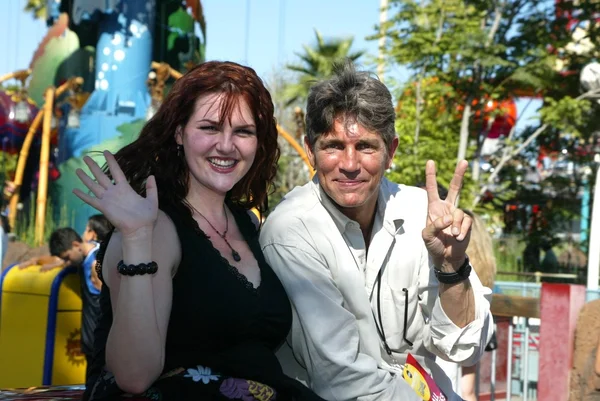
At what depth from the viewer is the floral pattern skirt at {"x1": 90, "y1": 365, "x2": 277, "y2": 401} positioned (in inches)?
91.5

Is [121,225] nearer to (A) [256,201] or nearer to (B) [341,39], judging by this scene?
(A) [256,201]

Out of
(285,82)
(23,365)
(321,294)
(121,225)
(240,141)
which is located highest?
(285,82)

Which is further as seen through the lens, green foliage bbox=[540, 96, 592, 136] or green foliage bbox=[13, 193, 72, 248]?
green foliage bbox=[13, 193, 72, 248]

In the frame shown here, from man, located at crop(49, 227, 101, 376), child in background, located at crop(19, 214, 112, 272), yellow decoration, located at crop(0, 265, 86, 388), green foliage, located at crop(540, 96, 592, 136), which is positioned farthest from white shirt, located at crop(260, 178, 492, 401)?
green foliage, located at crop(540, 96, 592, 136)

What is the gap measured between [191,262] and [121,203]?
0.27 metres

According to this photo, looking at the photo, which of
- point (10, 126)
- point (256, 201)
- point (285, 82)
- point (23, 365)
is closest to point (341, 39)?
point (285, 82)

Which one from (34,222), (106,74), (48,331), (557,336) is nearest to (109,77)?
(106,74)

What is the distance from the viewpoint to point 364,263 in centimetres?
289

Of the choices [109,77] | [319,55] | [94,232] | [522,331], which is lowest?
[522,331]

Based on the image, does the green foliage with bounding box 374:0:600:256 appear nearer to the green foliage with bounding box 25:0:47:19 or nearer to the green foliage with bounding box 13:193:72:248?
the green foliage with bounding box 13:193:72:248

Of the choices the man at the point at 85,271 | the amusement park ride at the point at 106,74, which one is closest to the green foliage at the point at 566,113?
the amusement park ride at the point at 106,74

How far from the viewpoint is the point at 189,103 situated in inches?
104

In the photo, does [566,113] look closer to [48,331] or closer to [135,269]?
[48,331]

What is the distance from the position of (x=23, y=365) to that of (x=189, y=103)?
5.30 meters
